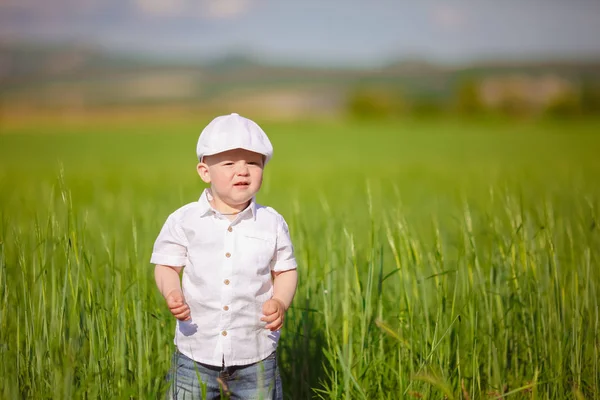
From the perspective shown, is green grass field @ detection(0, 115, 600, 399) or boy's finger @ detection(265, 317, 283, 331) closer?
boy's finger @ detection(265, 317, 283, 331)

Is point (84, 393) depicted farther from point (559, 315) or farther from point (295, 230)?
point (559, 315)

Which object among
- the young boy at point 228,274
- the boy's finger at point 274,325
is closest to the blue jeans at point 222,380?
the young boy at point 228,274

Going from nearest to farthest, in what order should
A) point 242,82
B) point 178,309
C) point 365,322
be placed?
point 178,309, point 365,322, point 242,82

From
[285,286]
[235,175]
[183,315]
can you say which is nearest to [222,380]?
[183,315]

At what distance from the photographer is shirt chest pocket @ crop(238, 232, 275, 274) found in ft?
7.61

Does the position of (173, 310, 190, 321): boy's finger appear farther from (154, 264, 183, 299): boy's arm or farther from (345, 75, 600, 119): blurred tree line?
(345, 75, 600, 119): blurred tree line

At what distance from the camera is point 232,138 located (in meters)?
2.31

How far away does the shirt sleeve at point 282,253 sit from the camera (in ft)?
7.90

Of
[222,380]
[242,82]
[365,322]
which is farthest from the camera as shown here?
[242,82]

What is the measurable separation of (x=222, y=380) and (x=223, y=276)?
0.38m

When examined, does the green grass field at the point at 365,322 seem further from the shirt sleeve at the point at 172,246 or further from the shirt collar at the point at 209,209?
the shirt collar at the point at 209,209

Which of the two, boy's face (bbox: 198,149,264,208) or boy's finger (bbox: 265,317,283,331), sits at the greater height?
boy's face (bbox: 198,149,264,208)

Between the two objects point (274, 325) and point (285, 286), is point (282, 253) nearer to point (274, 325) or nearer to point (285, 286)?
point (285, 286)

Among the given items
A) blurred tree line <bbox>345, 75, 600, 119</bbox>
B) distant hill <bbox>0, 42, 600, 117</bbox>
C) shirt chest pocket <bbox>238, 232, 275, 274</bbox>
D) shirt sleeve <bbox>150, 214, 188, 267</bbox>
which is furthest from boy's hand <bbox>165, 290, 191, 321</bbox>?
distant hill <bbox>0, 42, 600, 117</bbox>
